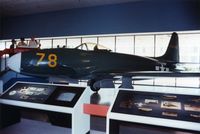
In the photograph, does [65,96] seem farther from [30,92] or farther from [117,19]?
[117,19]

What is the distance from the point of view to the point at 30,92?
7.91 ft

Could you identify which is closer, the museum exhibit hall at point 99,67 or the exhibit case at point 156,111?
the exhibit case at point 156,111

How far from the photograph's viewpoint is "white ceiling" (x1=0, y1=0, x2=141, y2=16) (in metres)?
8.09

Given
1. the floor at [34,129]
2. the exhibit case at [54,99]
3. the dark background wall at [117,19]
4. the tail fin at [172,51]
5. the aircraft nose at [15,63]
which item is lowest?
the floor at [34,129]

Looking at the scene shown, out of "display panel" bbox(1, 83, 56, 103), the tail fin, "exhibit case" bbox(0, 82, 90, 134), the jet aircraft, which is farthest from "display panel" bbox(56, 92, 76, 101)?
the tail fin

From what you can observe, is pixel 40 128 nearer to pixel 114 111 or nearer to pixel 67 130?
pixel 67 130

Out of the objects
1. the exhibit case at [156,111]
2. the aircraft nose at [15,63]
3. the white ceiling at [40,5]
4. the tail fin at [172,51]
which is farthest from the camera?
the white ceiling at [40,5]

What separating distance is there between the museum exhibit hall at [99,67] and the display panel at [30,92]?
1 cm

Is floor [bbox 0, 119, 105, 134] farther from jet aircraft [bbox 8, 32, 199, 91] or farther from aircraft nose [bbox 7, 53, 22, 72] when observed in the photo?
aircraft nose [bbox 7, 53, 22, 72]

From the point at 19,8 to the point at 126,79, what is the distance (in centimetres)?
823

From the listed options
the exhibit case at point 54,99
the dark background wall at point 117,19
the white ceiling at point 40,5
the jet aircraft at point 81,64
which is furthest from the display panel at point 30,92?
the white ceiling at point 40,5

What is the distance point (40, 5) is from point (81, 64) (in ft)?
20.6

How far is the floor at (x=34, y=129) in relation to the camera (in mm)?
2641

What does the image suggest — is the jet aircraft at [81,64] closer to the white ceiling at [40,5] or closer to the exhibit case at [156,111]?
the exhibit case at [156,111]
